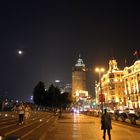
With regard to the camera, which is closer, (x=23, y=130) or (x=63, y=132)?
(x=63, y=132)

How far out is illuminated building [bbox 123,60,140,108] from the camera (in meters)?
109

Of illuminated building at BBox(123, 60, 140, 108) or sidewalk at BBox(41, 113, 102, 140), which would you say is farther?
illuminated building at BBox(123, 60, 140, 108)

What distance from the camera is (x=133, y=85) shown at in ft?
378

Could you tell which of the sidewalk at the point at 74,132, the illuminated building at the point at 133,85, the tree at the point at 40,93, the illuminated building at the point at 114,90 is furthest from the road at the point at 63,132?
the illuminated building at the point at 114,90

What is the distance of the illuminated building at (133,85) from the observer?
108688 mm

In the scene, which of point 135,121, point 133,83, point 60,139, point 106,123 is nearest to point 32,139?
point 60,139

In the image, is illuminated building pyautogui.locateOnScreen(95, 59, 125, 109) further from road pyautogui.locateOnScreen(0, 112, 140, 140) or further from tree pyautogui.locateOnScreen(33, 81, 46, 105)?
Answer: road pyautogui.locateOnScreen(0, 112, 140, 140)

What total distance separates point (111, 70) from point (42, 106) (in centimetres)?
4825

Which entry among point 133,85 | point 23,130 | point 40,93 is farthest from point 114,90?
point 23,130

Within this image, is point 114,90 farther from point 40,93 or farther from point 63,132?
point 63,132

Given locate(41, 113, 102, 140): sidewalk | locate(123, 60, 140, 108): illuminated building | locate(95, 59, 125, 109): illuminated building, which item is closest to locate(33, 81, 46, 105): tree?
locate(95, 59, 125, 109): illuminated building

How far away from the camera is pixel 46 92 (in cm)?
12594

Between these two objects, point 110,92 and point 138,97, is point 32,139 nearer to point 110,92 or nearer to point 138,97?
point 138,97

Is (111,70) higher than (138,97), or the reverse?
(111,70)
